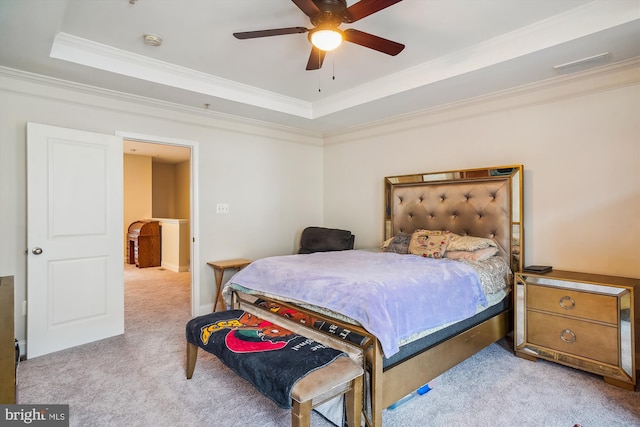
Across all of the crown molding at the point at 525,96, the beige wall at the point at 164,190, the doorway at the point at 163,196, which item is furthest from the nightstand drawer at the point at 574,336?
the beige wall at the point at 164,190

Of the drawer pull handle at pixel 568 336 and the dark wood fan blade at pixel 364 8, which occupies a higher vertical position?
the dark wood fan blade at pixel 364 8

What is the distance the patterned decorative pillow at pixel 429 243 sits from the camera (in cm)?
329

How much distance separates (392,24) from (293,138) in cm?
267

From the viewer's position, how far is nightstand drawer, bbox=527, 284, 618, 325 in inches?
96.1

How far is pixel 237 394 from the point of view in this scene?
2.33 m

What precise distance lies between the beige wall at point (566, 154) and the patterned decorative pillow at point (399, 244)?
892 mm

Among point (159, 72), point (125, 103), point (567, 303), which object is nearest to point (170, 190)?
point (125, 103)

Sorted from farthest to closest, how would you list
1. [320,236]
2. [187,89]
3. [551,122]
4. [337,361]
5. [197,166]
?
1. [320,236]
2. [197,166]
3. [187,89]
4. [551,122]
5. [337,361]

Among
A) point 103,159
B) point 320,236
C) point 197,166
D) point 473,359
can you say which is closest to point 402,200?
point 320,236

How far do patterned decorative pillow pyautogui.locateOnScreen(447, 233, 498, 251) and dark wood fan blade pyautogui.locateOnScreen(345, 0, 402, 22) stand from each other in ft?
7.20

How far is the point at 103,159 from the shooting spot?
332cm

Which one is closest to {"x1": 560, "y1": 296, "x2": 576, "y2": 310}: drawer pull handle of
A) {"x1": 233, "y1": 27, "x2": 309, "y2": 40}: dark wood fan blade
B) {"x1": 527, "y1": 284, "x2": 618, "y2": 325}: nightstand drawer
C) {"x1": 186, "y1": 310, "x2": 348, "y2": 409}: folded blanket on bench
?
{"x1": 527, "y1": 284, "x2": 618, "y2": 325}: nightstand drawer

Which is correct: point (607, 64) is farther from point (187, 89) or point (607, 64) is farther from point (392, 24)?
point (187, 89)

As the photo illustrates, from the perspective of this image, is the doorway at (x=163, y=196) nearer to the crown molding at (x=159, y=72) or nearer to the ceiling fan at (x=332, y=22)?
the crown molding at (x=159, y=72)
